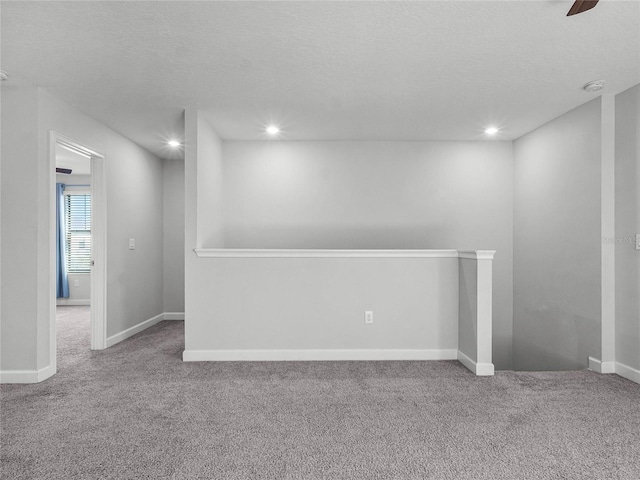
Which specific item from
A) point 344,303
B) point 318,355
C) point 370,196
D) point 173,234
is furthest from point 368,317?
point 173,234

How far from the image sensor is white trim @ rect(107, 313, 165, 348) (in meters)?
4.01

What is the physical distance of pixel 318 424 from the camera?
219 centimetres

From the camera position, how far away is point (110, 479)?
170 centimetres

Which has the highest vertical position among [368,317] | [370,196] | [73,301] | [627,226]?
[370,196]

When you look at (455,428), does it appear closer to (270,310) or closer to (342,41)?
(270,310)

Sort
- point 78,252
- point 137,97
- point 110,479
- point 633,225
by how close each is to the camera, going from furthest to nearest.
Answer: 1. point 78,252
2. point 137,97
3. point 633,225
4. point 110,479

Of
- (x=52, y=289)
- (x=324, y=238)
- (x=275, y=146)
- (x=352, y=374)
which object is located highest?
(x=275, y=146)

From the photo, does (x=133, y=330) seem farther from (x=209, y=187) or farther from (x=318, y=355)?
(x=318, y=355)

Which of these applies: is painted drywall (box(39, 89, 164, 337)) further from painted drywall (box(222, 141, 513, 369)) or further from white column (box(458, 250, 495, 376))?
white column (box(458, 250, 495, 376))

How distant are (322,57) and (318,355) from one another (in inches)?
98.3

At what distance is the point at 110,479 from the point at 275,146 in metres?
3.67

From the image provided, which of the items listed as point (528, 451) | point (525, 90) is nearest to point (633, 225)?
point (525, 90)

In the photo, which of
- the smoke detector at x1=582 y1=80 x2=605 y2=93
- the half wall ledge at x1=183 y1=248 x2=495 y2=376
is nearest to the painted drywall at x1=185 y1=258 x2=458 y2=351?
the half wall ledge at x1=183 y1=248 x2=495 y2=376

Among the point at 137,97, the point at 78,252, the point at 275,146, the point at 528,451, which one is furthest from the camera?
the point at 78,252
